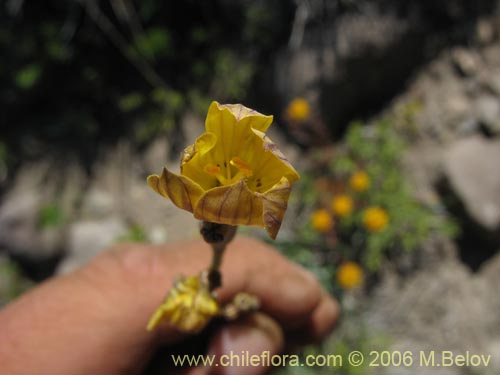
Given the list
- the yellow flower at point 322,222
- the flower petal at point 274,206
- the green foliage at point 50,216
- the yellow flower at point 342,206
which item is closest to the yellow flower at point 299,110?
the yellow flower at point 342,206

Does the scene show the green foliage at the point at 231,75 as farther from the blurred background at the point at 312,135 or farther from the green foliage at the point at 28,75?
the green foliage at the point at 28,75

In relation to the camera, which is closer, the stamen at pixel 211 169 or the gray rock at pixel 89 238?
the stamen at pixel 211 169

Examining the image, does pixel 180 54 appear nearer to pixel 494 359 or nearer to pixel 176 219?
pixel 176 219

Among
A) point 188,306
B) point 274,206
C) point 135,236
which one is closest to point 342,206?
point 135,236

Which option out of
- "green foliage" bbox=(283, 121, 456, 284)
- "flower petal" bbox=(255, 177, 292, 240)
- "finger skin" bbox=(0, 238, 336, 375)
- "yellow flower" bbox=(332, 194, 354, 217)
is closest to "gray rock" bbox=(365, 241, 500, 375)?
"green foliage" bbox=(283, 121, 456, 284)

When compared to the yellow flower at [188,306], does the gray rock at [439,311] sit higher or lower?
lower

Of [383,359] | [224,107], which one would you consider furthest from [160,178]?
[383,359]
